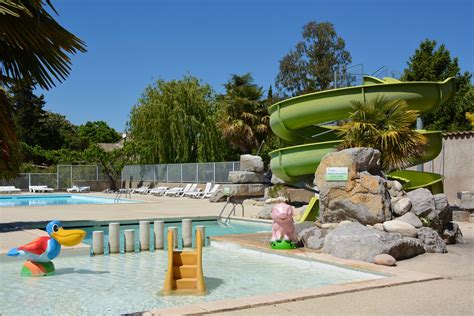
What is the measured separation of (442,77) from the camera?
1307 inches

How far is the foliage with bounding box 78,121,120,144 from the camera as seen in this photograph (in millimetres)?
73812

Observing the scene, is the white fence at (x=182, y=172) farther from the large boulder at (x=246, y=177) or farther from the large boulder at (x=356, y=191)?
the large boulder at (x=356, y=191)

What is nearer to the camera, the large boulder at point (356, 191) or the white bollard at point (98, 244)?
the large boulder at point (356, 191)

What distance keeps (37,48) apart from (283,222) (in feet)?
16.0

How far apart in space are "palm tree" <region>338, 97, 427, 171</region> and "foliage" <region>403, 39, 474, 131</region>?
71.3 feet

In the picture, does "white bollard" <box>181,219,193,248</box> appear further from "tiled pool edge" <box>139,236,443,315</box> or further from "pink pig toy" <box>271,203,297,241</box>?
"tiled pool edge" <box>139,236,443,315</box>

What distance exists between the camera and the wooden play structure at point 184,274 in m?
6.47

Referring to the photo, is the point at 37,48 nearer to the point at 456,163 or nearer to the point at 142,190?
the point at 456,163

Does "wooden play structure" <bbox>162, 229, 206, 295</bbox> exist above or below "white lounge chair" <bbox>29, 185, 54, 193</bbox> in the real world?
below

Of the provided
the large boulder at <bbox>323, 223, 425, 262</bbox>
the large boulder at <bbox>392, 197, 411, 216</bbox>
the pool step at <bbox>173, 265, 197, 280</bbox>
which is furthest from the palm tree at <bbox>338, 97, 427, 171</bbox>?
the pool step at <bbox>173, 265, 197, 280</bbox>

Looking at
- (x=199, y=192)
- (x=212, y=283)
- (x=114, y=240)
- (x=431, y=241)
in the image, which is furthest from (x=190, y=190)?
(x=212, y=283)

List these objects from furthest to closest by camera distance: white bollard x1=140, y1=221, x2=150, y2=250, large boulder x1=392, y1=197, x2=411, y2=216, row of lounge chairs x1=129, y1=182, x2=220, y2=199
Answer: row of lounge chairs x1=129, y1=182, x2=220, y2=199
white bollard x1=140, y1=221, x2=150, y2=250
large boulder x1=392, y1=197, x2=411, y2=216

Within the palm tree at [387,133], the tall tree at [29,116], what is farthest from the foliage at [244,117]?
the tall tree at [29,116]

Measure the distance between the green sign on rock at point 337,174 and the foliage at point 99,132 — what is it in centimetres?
6497
